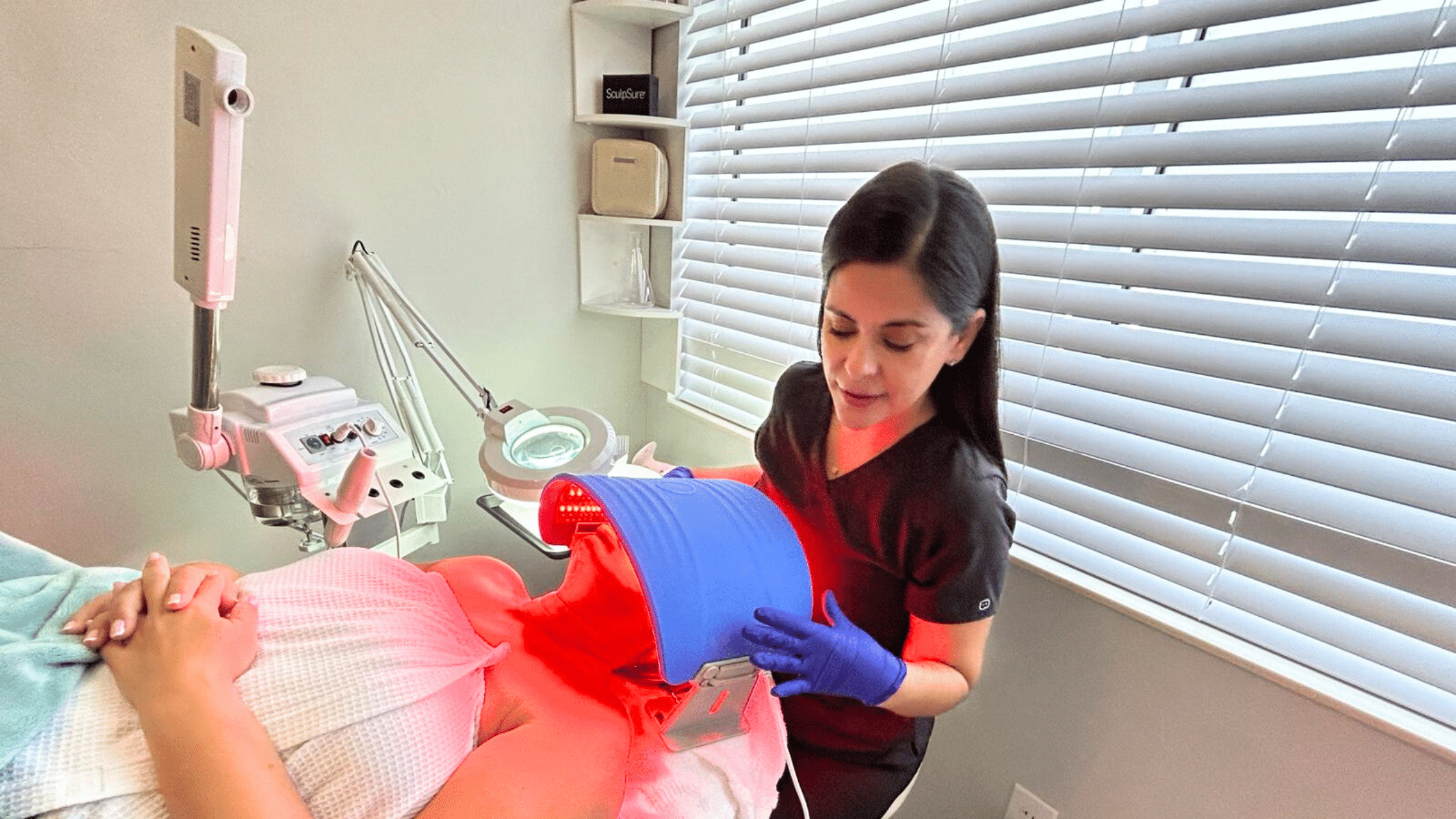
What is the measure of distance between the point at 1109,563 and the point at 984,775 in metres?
0.45

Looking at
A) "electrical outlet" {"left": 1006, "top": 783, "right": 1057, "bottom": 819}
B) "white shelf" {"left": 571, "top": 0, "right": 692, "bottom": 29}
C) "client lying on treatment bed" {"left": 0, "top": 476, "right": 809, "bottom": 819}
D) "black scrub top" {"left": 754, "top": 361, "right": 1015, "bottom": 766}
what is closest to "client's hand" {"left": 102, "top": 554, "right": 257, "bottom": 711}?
"client lying on treatment bed" {"left": 0, "top": 476, "right": 809, "bottom": 819}

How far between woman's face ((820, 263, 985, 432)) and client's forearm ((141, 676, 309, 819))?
0.72 meters

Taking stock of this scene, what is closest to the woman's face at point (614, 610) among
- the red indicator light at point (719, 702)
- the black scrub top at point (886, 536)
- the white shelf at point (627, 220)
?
the red indicator light at point (719, 702)

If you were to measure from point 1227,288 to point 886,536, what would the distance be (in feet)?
1.78

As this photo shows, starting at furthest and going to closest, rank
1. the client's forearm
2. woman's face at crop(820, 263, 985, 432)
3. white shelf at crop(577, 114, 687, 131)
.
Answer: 1. white shelf at crop(577, 114, 687, 131)
2. woman's face at crop(820, 263, 985, 432)
3. the client's forearm

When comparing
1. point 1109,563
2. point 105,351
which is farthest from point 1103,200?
point 105,351

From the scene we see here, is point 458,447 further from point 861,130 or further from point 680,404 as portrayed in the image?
point 861,130

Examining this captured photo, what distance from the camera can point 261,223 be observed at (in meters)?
1.36

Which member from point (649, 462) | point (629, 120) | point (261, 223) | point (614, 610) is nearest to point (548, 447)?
point (614, 610)

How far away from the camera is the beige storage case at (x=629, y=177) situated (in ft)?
5.50

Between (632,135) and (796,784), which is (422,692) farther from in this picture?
(632,135)

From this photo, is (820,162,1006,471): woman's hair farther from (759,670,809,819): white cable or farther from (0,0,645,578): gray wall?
(0,0,645,578): gray wall

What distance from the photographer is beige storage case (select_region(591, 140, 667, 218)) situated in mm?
1677

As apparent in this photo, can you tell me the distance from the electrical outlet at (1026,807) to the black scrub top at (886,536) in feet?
0.89
